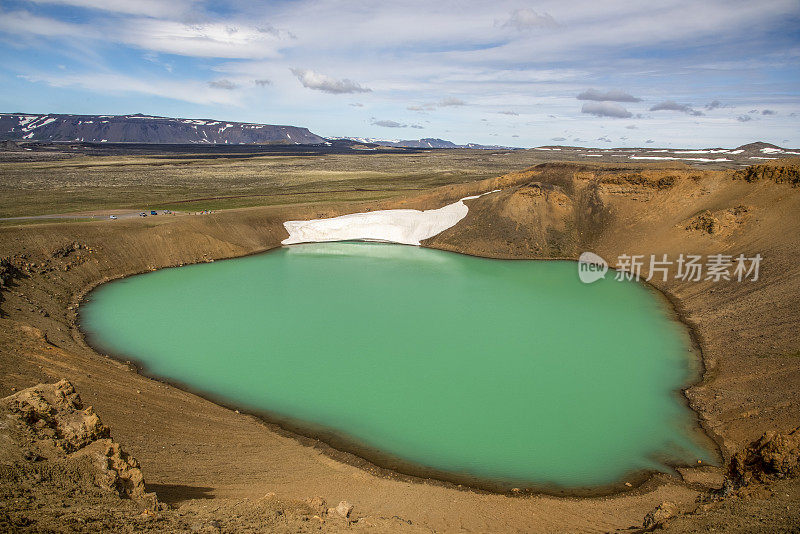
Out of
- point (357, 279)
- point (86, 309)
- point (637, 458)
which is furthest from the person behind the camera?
point (357, 279)

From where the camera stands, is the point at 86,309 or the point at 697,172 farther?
the point at 697,172

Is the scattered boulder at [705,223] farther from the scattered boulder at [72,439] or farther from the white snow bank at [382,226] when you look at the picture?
the scattered boulder at [72,439]

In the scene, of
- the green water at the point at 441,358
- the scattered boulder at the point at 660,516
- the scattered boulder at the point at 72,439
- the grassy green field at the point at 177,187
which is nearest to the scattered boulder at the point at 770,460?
the scattered boulder at the point at 660,516

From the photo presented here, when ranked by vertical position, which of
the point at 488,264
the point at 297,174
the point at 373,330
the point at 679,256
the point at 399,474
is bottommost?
the point at 399,474

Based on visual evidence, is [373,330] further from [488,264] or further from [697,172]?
[697,172]

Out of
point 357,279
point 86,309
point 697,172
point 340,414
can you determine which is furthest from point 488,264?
point 86,309

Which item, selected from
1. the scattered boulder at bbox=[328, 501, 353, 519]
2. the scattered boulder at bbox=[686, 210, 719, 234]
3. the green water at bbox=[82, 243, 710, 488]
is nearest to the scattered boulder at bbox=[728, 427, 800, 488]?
the green water at bbox=[82, 243, 710, 488]

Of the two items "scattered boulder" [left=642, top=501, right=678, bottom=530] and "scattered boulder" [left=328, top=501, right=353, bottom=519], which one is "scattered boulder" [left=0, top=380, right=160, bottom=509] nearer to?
"scattered boulder" [left=328, top=501, right=353, bottom=519]

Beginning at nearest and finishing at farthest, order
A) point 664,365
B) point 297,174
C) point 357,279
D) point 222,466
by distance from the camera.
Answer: point 222,466, point 664,365, point 357,279, point 297,174
